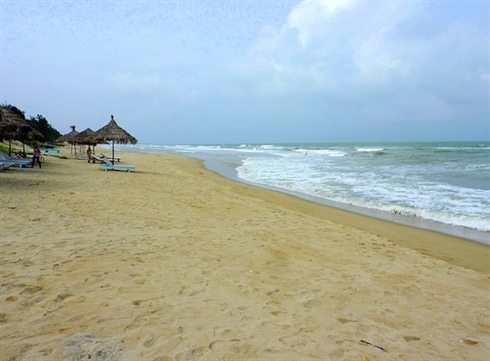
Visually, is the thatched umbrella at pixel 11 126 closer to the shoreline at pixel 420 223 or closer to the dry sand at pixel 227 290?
the dry sand at pixel 227 290

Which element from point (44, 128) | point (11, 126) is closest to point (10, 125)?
point (11, 126)

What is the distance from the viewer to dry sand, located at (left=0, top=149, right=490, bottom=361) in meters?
2.71

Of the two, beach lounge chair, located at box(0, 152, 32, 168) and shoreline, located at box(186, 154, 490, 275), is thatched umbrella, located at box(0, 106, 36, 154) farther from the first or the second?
shoreline, located at box(186, 154, 490, 275)

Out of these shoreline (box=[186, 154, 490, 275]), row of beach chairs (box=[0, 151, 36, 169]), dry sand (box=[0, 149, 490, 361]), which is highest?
row of beach chairs (box=[0, 151, 36, 169])

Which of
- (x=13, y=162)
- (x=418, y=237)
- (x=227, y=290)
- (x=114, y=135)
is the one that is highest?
(x=114, y=135)

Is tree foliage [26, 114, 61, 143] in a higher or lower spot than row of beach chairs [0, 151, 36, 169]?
higher

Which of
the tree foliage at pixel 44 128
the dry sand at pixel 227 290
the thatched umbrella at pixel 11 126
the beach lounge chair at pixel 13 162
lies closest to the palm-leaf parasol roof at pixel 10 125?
the thatched umbrella at pixel 11 126

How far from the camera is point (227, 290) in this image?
12.1 ft

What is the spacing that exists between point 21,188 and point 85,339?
804cm

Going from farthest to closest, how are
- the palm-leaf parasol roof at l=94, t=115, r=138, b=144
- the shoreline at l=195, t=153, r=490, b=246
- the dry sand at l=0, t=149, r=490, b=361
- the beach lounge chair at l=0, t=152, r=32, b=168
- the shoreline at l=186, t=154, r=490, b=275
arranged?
the palm-leaf parasol roof at l=94, t=115, r=138, b=144 → the beach lounge chair at l=0, t=152, r=32, b=168 → the shoreline at l=195, t=153, r=490, b=246 → the shoreline at l=186, t=154, r=490, b=275 → the dry sand at l=0, t=149, r=490, b=361

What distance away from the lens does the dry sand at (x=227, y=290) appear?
2.71m

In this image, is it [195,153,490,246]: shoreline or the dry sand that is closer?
the dry sand

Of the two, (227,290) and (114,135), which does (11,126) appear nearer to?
(114,135)

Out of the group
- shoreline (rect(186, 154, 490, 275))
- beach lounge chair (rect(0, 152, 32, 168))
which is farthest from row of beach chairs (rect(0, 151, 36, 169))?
shoreline (rect(186, 154, 490, 275))
